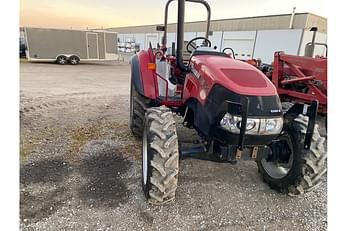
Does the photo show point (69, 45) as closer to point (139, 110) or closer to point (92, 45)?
point (92, 45)

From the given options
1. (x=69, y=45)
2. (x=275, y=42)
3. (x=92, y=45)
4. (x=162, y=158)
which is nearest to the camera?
(x=162, y=158)

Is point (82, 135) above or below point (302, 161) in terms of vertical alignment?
below

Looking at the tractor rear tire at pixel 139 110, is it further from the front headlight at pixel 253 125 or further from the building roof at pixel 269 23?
the building roof at pixel 269 23

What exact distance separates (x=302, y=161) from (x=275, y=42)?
49.4ft

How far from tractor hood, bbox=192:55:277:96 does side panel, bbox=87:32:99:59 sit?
560 inches

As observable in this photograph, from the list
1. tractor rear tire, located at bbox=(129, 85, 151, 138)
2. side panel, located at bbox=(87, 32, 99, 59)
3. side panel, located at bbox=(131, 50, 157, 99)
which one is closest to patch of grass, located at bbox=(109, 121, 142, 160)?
tractor rear tire, located at bbox=(129, 85, 151, 138)

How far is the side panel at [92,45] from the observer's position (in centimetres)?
1477

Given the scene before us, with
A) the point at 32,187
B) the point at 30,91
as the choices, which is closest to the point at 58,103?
the point at 30,91

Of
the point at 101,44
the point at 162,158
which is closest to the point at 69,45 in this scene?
the point at 101,44

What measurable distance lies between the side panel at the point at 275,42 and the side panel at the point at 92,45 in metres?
10.8

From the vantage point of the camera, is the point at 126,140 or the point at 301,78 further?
the point at 301,78

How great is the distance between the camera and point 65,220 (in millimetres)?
1989

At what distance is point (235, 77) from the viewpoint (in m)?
2.02

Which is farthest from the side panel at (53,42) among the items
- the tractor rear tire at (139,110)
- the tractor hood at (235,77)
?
the tractor hood at (235,77)
